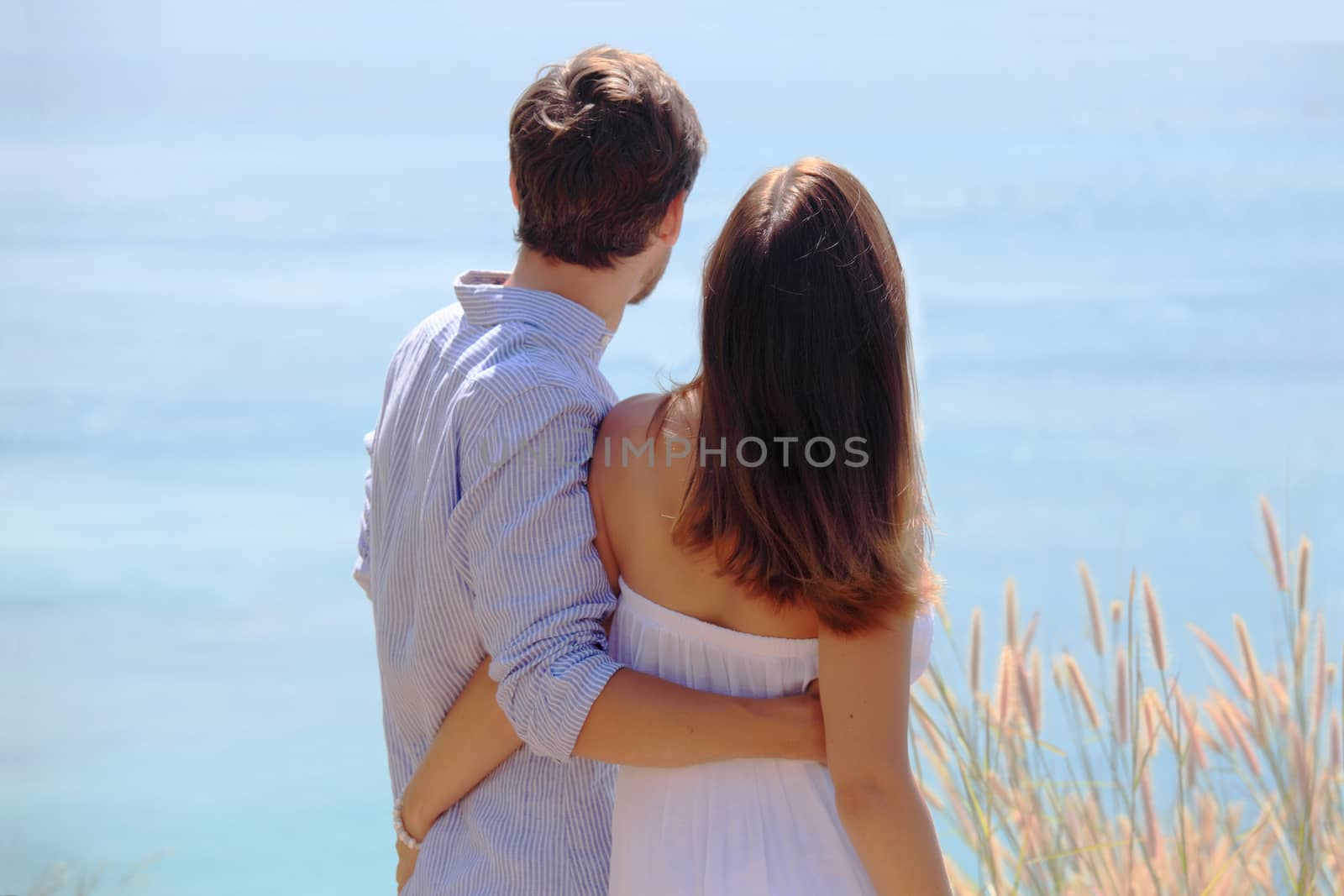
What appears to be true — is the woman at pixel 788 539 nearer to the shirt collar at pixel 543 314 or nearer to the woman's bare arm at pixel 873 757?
the woman's bare arm at pixel 873 757

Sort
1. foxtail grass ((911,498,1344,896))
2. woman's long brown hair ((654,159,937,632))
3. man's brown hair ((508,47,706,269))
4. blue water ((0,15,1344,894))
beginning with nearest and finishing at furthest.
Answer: woman's long brown hair ((654,159,937,632))
man's brown hair ((508,47,706,269))
foxtail grass ((911,498,1344,896))
blue water ((0,15,1344,894))

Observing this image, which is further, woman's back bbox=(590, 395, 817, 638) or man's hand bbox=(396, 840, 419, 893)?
man's hand bbox=(396, 840, 419, 893)

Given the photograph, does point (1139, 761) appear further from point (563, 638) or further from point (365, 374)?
point (365, 374)

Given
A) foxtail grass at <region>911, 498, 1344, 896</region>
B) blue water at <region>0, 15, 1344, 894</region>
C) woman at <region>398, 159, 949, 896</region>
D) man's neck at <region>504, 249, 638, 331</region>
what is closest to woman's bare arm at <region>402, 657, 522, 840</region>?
woman at <region>398, 159, 949, 896</region>

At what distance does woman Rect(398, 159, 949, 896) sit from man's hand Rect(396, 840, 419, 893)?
0.98 ft

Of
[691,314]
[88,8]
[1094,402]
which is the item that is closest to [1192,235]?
[1094,402]

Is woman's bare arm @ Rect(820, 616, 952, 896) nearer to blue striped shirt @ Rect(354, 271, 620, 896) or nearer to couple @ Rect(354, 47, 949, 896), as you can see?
couple @ Rect(354, 47, 949, 896)

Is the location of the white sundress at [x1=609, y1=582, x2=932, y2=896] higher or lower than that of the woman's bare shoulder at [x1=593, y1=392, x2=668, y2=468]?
lower

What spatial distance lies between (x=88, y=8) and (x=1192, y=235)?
300 centimetres

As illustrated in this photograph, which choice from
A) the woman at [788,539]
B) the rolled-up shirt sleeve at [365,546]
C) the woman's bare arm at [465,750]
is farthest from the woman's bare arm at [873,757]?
the rolled-up shirt sleeve at [365,546]

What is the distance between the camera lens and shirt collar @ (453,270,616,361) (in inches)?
52.4

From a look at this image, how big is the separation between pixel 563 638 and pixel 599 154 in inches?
20.6

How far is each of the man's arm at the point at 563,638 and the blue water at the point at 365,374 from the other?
1.78m

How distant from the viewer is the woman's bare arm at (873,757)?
3.88 feet
